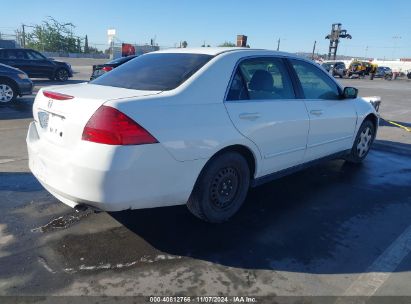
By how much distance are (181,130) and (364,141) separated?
156 inches

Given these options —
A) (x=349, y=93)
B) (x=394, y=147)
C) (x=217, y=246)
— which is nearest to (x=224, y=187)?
(x=217, y=246)

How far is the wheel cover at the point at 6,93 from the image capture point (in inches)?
423

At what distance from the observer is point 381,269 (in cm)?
304

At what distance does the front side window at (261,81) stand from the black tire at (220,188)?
2.00 ft

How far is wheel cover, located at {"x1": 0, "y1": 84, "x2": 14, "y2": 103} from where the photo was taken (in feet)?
35.3

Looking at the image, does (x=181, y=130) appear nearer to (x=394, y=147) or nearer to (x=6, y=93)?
(x=394, y=147)

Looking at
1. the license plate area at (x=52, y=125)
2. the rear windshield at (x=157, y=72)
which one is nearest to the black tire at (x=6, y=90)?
the rear windshield at (x=157, y=72)

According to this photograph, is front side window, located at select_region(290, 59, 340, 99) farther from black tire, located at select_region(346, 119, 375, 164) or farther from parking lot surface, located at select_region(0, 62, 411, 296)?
parking lot surface, located at select_region(0, 62, 411, 296)

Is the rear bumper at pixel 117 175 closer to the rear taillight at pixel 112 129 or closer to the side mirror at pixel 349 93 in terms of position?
the rear taillight at pixel 112 129

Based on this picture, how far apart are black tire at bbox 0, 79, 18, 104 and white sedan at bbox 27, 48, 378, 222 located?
27.2ft

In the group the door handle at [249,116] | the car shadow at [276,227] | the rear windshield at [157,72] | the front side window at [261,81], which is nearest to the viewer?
the car shadow at [276,227]

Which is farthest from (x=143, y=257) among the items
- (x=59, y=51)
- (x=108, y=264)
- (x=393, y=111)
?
(x=59, y=51)

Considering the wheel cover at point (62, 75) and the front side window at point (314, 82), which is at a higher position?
the front side window at point (314, 82)

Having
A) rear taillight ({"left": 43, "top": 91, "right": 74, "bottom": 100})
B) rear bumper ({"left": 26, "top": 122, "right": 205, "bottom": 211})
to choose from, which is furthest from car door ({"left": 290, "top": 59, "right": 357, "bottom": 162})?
rear taillight ({"left": 43, "top": 91, "right": 74, "bottom": 100})
